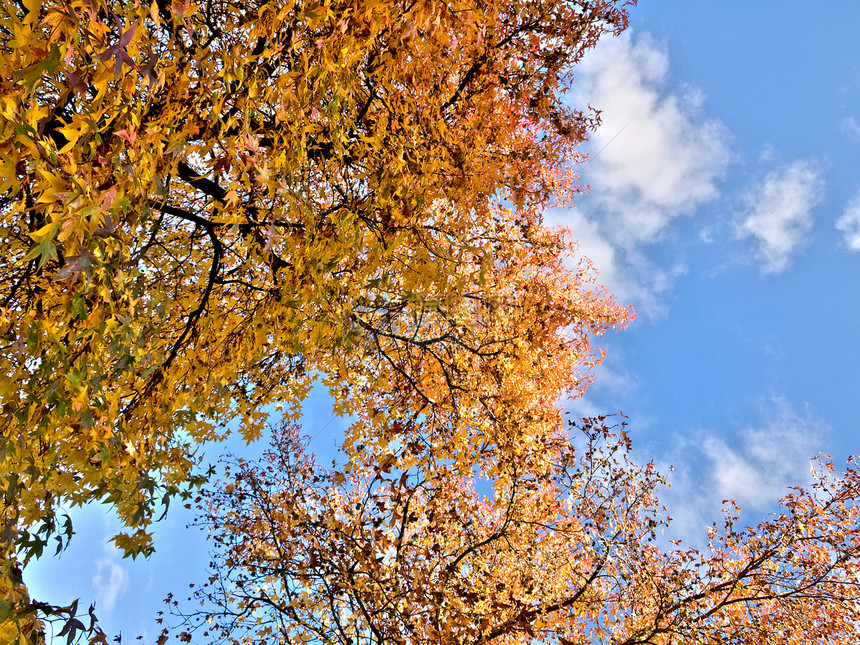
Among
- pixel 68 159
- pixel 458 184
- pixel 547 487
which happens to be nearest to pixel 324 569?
pixel 547 487

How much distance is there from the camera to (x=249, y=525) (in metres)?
9.13

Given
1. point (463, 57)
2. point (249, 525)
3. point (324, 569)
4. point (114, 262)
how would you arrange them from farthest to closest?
point (249, 525), point (324, 569), point (463, 57), point (114, 262)

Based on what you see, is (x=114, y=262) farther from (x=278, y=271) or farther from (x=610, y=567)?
(x=610, y=567)

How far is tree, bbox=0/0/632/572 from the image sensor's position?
2289 millimetres

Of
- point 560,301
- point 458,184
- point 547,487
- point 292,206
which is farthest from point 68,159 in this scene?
point 560,301

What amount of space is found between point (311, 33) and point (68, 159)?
2357 millimetres

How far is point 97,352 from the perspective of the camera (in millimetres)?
3770

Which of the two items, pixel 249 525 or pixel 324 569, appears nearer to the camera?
pixel 324 569

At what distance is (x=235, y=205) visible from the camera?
3.11 meters

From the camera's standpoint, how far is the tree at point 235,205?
2289 mm

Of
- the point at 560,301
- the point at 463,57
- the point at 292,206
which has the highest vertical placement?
the point at 560,301

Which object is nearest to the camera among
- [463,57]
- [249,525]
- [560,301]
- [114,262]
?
[114,262]

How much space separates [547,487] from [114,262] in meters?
8.81

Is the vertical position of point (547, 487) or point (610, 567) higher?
point (547, 487)
